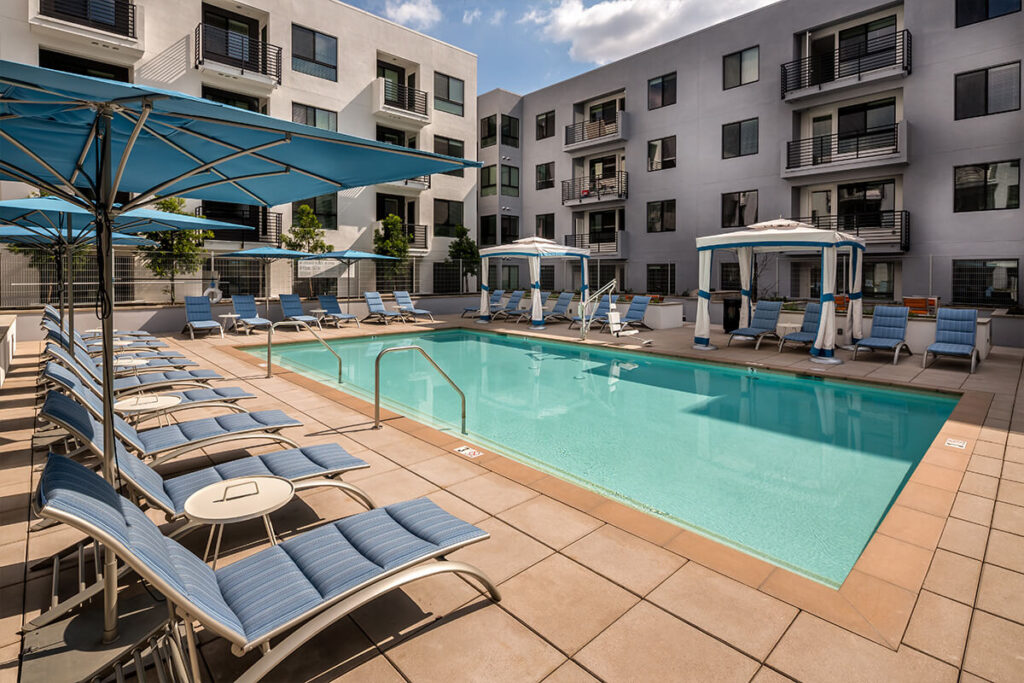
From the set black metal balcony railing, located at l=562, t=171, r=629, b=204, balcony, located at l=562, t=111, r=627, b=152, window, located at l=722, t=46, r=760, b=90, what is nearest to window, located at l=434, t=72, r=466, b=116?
balcony, located at l=562, t=111, r=627, b=152

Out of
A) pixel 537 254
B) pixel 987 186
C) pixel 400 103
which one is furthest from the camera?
pixel 400 103

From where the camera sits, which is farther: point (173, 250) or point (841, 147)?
point (841, 147)

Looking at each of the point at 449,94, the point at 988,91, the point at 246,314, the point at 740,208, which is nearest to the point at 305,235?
the point at 246,314

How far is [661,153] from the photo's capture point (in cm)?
2422

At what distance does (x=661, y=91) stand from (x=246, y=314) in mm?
19236

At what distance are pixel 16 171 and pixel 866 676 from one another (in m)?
5.01

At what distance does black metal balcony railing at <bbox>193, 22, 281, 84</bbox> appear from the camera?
Result: 61.3 feet

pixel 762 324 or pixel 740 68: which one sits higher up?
pixel 740 68

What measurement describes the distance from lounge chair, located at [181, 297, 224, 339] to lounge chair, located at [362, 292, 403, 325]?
502 cm

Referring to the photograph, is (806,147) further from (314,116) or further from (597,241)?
(314,116)

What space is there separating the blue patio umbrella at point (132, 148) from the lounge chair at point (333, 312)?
43.6 feet

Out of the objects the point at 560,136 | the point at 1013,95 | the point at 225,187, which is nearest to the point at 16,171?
the point at 225,187

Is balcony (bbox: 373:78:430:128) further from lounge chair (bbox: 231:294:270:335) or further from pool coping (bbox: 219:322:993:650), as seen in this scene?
pool coping (bbox: 219:322:993:650)

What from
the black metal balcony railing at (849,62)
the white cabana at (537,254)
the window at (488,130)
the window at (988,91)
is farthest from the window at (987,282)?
the window at (488,130)
